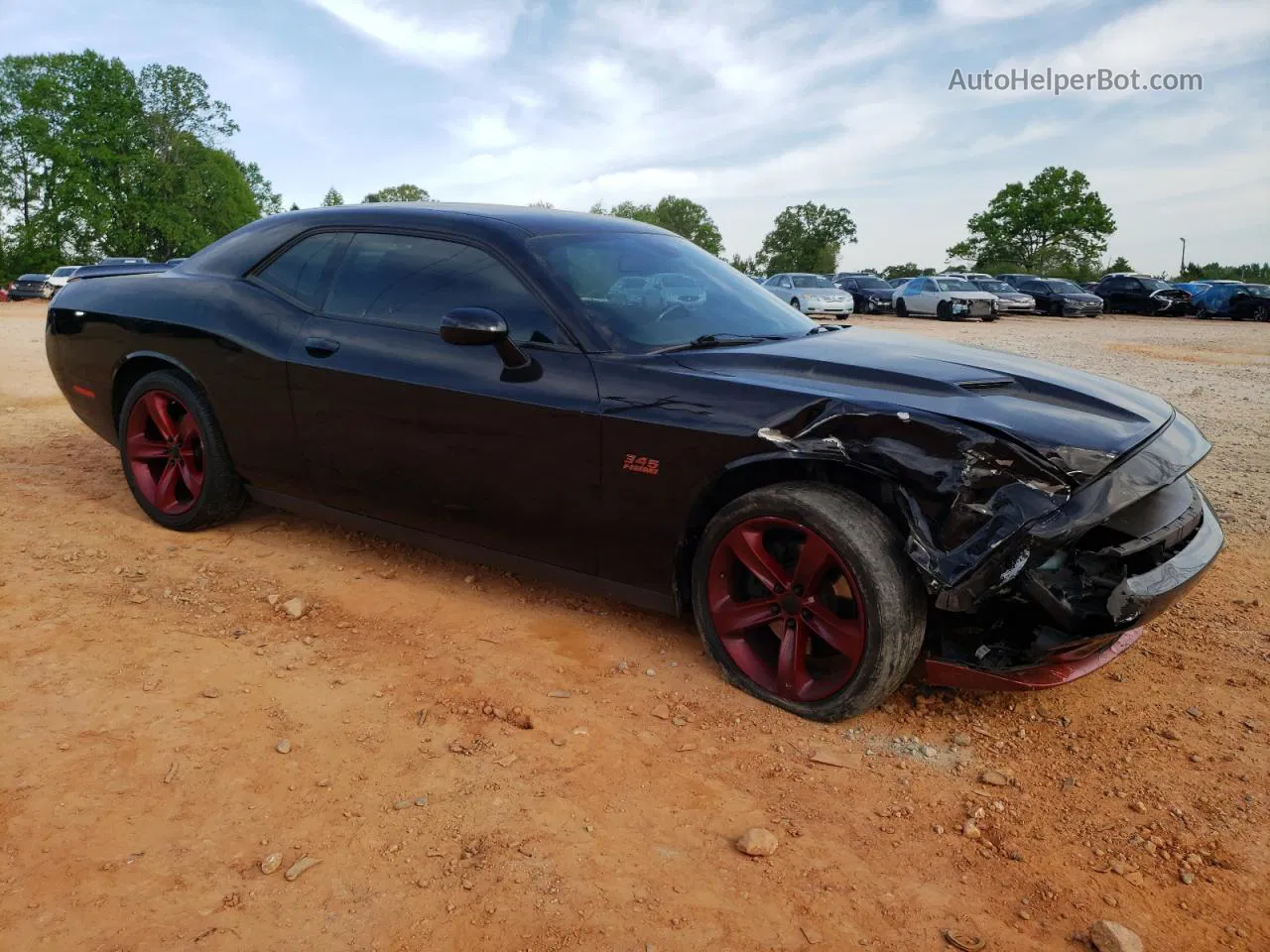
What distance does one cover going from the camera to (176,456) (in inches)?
178

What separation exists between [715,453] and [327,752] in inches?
58.6

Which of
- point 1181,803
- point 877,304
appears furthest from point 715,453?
point 877,304

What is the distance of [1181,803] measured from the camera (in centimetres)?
249

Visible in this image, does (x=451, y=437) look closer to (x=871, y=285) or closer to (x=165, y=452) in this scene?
(x=165, y=452)

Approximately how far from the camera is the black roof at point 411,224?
365 centimetres

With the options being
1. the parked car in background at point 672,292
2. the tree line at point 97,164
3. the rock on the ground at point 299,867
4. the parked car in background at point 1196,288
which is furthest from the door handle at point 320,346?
the tree line at point 97,164

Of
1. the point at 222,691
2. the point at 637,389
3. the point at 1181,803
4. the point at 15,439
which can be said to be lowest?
the point at 1181,803

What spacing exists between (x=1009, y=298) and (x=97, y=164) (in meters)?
52.3

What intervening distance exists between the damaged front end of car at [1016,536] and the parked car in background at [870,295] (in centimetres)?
2933

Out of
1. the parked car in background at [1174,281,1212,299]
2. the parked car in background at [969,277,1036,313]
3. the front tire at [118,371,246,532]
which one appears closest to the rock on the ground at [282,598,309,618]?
the front tire at [118,371,246,532]

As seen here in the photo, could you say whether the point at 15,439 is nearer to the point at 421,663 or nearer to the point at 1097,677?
the point at 421,663

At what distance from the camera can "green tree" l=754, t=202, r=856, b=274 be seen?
8384 centimetres

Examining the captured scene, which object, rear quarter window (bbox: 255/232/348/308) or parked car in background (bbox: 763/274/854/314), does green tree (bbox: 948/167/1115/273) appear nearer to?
parked car in background (bbox: 763/274/854/314)

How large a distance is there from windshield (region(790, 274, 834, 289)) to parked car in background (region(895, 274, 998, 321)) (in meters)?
3.31
